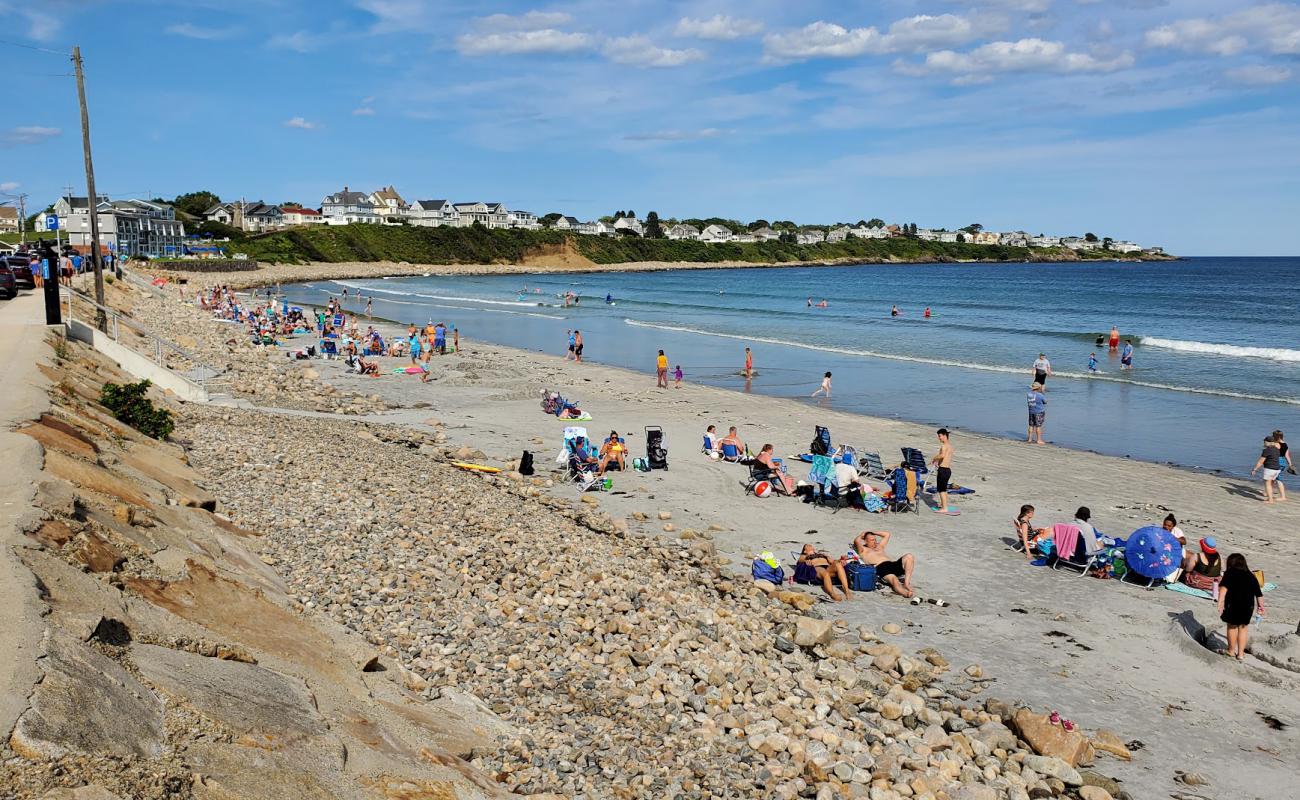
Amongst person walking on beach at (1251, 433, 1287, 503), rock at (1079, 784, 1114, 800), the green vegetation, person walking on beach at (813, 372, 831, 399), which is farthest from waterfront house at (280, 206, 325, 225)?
rock at (1079, 784, 1114, 800)

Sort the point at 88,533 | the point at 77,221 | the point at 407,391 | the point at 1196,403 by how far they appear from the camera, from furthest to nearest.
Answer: the point at 77,221
the point at 1196,403
the point at 407,391
the point at 88,533

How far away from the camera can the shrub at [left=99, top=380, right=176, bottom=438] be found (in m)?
14.3

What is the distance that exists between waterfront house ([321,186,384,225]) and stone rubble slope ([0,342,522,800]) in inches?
6281

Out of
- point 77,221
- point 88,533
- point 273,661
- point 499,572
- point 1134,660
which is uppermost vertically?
point 77,221

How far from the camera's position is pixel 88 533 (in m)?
7.12

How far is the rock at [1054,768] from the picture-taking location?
292 inches

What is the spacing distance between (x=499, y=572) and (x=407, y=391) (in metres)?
16.9

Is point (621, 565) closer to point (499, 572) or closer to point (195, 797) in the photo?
point (499, 572)

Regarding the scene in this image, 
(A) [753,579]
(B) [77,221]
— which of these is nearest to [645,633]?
(A) [753,579]

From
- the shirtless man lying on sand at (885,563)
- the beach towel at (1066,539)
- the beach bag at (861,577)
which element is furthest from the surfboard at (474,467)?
the beach towel at (1066,539)

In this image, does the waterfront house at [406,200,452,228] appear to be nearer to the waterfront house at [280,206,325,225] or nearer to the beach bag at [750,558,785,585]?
the waterfront house at [280,206,325,225]

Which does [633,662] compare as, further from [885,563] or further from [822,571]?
[885,563]

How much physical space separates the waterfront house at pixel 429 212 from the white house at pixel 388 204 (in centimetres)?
175

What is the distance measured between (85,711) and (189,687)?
2.80ft
